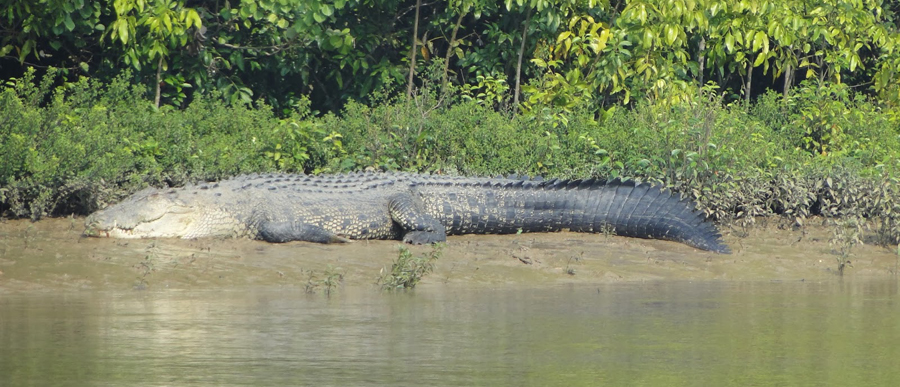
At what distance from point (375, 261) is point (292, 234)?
3.28 feet

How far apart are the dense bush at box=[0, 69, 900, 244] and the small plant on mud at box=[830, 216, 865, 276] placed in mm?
207

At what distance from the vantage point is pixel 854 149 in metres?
9.98

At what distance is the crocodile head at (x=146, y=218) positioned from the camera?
24.0 ft

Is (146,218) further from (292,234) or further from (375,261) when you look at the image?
(375,261)

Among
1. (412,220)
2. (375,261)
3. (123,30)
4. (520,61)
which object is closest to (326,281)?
(375,261)

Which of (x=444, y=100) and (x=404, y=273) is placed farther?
(x=444, y=100)

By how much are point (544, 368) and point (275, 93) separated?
25.8ft

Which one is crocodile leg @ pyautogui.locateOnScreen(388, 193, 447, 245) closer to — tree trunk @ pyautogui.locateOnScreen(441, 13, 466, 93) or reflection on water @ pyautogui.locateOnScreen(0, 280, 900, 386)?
reflection on water @ pyautogui.locateOnScreen(0, 280, 900, 386)

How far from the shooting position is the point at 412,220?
7973 mm

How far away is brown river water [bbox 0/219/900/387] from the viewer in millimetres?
3805

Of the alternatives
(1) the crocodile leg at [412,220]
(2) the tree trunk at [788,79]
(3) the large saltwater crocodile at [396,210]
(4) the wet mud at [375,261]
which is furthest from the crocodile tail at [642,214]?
(2) the tree trunk at [788,79]

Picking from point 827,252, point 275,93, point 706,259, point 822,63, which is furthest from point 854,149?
point 275,93

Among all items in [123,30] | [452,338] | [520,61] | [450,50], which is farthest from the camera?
[450,50]

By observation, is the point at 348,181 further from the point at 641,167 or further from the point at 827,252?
the point at 827,252
